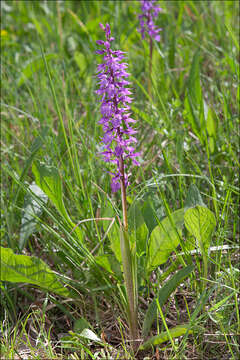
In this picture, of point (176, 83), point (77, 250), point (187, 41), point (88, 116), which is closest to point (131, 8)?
point (187, 41)

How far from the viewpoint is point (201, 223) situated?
160cm

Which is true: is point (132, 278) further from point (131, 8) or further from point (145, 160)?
point (131, 8)

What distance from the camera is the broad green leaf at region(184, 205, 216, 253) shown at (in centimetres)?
157

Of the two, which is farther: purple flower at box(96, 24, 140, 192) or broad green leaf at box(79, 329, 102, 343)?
broad green leaf at box(79, 329, 102, 343)

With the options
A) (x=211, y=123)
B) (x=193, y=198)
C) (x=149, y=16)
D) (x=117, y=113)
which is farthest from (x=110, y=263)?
(x=149, y=16)

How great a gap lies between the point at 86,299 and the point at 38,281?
263 mm

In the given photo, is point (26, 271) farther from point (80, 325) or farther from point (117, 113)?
point (117, 113)

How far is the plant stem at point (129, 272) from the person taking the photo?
1461 mm

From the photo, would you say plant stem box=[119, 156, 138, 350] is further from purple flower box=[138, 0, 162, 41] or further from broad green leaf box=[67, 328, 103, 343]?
purple flower box=[138, 0, 162, 41]

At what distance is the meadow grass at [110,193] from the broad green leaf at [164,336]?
0.03m

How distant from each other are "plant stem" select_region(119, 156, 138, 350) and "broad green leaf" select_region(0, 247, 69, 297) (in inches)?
11.6

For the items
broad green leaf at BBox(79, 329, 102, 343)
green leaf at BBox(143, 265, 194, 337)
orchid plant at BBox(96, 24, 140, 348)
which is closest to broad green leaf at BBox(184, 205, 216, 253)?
green leaf at BBox(143, 265, 194, 337)

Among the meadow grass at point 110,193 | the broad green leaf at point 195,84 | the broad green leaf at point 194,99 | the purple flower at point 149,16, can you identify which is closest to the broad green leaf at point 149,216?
the meadow grass at point 110,193

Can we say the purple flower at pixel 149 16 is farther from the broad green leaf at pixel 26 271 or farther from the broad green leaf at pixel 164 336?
the broad green leaf at pixel 164 336
